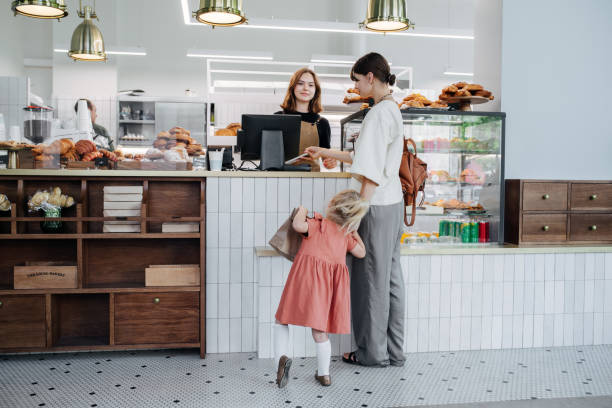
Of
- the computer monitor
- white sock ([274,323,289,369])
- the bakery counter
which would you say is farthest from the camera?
the computer monitor

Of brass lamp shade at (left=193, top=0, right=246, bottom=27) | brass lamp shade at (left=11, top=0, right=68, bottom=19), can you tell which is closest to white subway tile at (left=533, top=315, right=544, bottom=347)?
brass lamp shade at (left=193, top=0, right=246, bottom=27)

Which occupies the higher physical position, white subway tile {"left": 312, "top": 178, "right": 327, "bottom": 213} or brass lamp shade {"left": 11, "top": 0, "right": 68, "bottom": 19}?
brass lamp shade {"left": 11, "top": 0, "right": 68, "bottom": 19}

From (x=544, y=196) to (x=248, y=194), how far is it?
6.71ft

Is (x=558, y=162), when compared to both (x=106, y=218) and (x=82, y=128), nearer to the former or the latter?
(x=106, y=218)

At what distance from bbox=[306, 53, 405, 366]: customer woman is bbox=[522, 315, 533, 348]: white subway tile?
3.21 ft

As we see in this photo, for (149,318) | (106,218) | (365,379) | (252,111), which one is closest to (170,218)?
(106,218)

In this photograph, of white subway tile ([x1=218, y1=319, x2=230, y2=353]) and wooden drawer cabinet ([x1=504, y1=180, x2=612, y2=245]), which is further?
wooden drawer cabinet ([x1=504, y1=180, x2=612, y2=245])

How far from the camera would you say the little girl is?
2.66 m

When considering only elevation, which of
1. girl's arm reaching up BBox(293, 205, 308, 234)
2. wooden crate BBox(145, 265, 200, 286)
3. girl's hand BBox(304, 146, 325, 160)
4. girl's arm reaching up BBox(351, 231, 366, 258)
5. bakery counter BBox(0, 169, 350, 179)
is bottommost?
wooden crate BBox(145, 265, 200, 286)

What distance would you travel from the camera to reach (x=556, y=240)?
3.63 meters

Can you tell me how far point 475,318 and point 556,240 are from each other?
2.67 ft

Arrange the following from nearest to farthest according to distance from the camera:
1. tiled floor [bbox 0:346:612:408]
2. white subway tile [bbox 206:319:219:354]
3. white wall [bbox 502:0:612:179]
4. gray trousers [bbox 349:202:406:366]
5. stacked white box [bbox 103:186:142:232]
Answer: tiled floor [bbox 0:346:612:408] → gray trousers [bbox 349:202:406:366] → stacked white box [bbox 103:186:142:232] → white subway tile [bbox 206:319:219:354] → white wall [bbox 502:0:612:179]

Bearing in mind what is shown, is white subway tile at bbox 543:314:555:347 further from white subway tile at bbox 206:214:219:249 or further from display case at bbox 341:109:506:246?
white subway tile at bbox 206:214:219:249

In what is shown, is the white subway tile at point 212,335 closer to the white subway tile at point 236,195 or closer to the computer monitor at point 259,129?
the white subway tile at point 236,195
